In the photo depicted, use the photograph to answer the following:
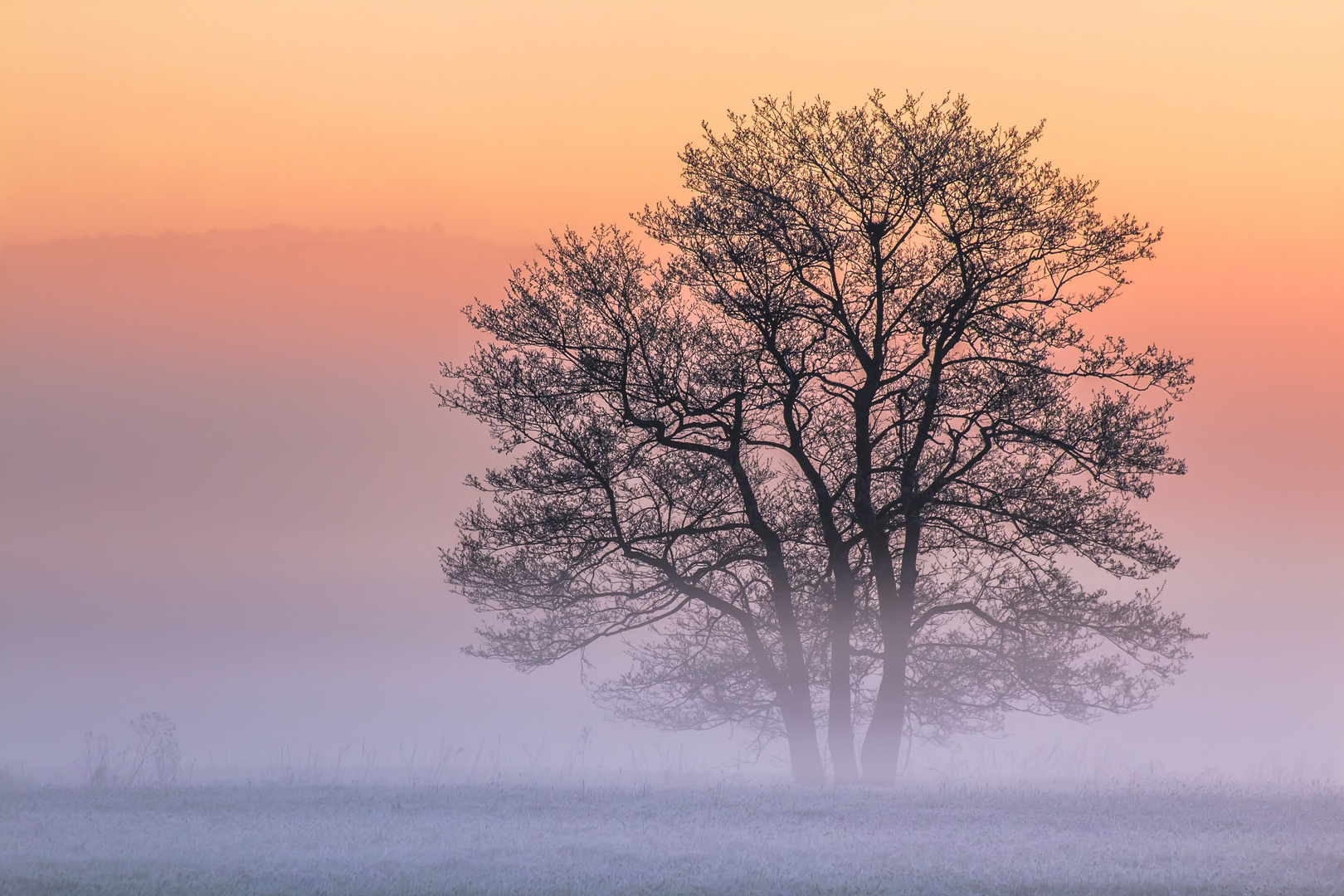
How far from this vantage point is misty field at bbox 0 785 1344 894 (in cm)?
1120

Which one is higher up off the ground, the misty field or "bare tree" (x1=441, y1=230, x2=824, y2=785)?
"bare tree" (x1=441, y1=230, x2=824, y2=785)

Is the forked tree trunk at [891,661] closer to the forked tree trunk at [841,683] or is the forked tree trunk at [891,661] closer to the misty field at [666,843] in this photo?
the forked tree trunk at [841,683]

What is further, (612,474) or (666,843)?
(612,474)

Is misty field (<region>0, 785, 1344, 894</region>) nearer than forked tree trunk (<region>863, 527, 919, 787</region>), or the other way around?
misty field (<region>0, 785, 1344, 894</region>)

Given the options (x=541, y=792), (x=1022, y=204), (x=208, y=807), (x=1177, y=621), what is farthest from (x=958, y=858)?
(x=1022, y=204)

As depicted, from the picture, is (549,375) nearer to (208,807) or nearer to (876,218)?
(876,218)

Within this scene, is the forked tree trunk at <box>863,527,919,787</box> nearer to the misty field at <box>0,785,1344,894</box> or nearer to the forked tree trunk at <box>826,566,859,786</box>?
the forked tree trunk at <box>826,566,859,786</box>

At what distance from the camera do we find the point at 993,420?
21.6 metres

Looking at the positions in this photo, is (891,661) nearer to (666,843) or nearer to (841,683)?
(841,683)

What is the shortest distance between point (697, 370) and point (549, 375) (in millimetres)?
2909

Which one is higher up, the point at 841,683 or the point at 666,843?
the point at 841,683

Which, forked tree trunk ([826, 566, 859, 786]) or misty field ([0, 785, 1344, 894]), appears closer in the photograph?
misty field ([0, 785, 1344, 894])

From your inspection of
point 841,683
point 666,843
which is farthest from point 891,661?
point 666,843

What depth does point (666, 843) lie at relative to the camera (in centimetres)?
1284
